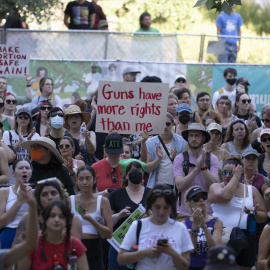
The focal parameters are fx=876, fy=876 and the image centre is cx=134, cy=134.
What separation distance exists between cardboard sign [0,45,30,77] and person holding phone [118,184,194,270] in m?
7.35

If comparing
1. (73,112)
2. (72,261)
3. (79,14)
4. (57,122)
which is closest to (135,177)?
(57,122)

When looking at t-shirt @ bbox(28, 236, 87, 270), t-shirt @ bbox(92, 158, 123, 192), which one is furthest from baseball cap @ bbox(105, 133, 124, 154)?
t-shirt @ bbox(28, 236, 87, 270)

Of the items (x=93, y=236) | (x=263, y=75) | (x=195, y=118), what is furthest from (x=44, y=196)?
(x=263, y=75)

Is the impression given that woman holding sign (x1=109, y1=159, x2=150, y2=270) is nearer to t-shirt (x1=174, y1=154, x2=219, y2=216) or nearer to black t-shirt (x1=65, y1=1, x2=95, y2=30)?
t-shirt (x1=174, y1=154, x2=219, y2=216)

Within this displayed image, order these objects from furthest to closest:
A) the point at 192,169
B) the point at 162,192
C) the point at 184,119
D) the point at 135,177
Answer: the point at 184,119, the point at 192,169, the point at 135,177, the point at 162,192

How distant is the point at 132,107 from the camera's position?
11.7 metres

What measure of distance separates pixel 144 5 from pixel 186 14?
6.28 feet

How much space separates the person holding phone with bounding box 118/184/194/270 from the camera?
7602 millimetres

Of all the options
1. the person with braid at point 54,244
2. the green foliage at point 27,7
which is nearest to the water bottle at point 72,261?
the person with braid at point 54,244

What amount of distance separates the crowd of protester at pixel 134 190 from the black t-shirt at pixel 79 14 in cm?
505

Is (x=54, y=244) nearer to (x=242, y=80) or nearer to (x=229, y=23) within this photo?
(x=242, y=80)

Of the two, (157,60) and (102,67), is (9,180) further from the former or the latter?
(157,60)

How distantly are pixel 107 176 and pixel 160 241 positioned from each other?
3125mm

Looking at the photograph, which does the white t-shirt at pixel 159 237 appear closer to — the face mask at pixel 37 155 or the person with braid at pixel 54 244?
the person with braid at pixel 54 244
